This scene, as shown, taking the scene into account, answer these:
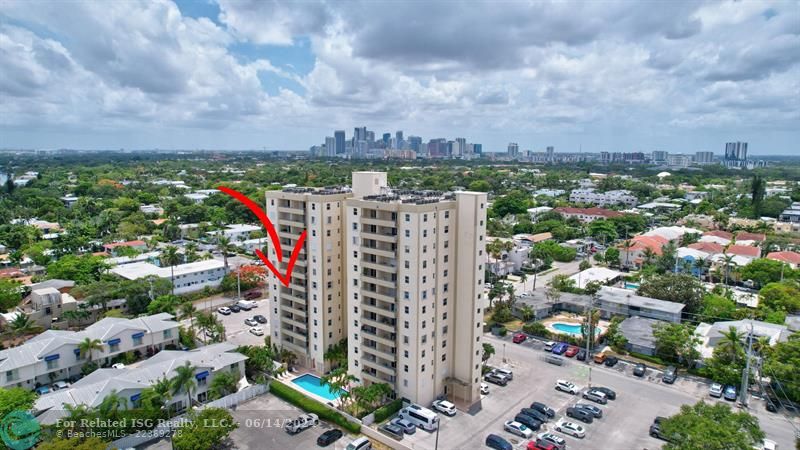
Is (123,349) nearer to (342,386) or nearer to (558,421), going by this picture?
(342,386)

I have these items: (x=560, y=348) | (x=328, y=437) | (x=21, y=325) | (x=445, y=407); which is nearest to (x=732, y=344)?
(x=560, y=348)

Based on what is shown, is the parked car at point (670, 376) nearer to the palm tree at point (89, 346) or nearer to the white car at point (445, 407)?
the white car at point (445, 407)

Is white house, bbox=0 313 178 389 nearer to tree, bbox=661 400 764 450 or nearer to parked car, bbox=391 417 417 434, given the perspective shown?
parked car, bbox=391 417 417 434

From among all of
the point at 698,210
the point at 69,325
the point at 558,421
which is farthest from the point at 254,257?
the point at 698,210

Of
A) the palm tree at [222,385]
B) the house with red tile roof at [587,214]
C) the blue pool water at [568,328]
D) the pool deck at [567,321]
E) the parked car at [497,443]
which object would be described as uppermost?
the house with red tile roof at [587,214]

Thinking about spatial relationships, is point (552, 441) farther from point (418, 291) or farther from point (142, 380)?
point (142, 380)

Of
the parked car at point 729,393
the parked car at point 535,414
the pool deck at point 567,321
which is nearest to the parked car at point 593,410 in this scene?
the parked car at point 535,414

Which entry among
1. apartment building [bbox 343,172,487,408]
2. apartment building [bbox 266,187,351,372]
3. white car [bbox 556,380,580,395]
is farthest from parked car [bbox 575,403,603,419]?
apartment building [bbox 266,187,351,372]
